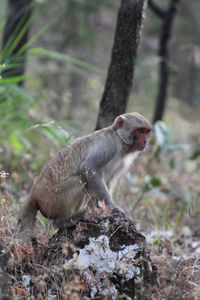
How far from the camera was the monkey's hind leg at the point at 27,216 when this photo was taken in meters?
3.67

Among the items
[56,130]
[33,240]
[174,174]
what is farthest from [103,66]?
[33,240]

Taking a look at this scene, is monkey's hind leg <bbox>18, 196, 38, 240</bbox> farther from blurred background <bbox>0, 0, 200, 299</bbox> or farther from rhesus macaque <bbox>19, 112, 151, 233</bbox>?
blurred background <bbox>0, 0, 200, 299</bbox>

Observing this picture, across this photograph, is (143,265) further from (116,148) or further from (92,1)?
(92,1)

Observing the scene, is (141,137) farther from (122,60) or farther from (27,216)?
(27,216)

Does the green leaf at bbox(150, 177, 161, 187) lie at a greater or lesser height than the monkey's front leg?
lesser

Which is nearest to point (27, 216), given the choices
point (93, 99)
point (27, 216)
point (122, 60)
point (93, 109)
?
point (27, 216)

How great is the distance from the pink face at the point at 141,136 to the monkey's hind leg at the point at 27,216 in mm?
1243

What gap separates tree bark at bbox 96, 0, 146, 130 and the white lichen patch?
1927 millimetres

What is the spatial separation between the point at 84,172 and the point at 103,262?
3.36 ft

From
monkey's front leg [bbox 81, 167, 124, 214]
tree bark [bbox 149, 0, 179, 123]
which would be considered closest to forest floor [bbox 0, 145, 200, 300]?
monkey's front leg [bbox 81, 167, 124, 214]

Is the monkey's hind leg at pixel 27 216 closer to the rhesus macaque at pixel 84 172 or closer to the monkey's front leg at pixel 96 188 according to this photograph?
the rhesus macaque at pixel 84 172

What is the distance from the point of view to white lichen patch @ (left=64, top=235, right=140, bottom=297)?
9.53 ft

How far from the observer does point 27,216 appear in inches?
148

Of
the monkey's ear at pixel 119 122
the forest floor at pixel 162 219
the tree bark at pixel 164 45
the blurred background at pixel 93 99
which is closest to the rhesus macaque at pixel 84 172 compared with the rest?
the monkey's ear at pixel 119 122
